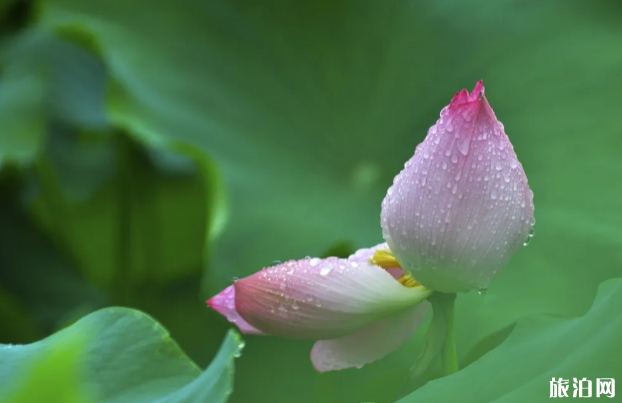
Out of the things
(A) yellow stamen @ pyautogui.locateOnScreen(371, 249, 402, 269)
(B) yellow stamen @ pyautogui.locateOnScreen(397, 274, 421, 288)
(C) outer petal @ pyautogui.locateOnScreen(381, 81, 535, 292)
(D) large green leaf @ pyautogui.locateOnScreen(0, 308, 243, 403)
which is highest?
(C) outer petal @ pyautogui.locateOnScreen(381, 81, 535, 292)

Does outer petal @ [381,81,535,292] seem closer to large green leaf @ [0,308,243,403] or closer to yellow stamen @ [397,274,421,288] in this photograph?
yellow stamen @ [397,274,421,288]

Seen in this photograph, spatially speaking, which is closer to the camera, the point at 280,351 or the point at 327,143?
the point at 280,351

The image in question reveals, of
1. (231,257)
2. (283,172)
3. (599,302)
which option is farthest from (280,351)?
(599,302)

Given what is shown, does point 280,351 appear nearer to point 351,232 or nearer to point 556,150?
point 351,232

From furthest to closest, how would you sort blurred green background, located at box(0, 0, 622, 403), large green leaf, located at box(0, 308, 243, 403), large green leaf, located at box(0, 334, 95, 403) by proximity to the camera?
1. blurred green background, located at box(0, 0, 622, 403)
2. large green leaf, located at box(0, 308, 243, 403)
3. large green leaf, located at box(0, 334, 95, 403)

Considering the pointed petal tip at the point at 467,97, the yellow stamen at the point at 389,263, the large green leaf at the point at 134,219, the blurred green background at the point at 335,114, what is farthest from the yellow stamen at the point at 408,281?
the large green leaf at the point at 134,219

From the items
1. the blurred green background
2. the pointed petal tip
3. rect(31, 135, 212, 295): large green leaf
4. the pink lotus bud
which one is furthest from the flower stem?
rect(31, 135, 212, 295): large green leaf
